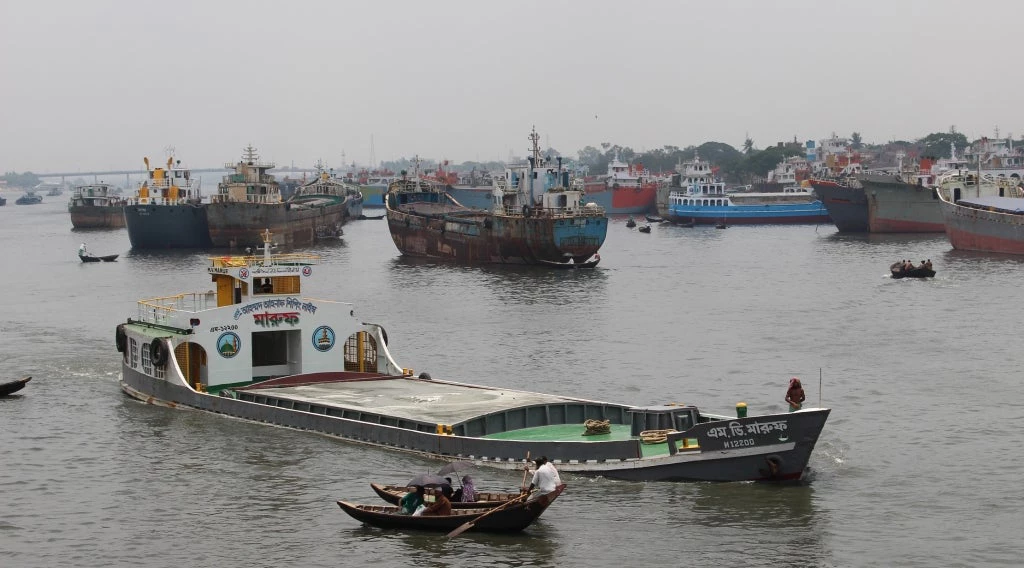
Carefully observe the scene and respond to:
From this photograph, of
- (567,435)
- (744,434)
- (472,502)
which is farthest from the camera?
(567,435)

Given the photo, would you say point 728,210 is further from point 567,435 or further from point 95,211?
point 567,435

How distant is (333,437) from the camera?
110ft

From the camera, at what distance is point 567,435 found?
30875mm

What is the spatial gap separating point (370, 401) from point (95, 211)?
142 metres

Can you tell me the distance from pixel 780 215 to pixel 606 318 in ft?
351

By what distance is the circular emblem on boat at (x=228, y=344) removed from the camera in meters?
37.7

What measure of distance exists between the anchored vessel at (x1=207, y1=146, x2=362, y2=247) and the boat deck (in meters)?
80.3

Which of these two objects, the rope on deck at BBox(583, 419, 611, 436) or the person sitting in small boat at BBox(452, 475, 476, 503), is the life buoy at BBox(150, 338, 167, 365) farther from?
the person sitting in small boat at BBox(452, 475, 476, 503)

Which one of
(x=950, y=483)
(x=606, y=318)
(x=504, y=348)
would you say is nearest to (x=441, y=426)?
(x=950, y=483)

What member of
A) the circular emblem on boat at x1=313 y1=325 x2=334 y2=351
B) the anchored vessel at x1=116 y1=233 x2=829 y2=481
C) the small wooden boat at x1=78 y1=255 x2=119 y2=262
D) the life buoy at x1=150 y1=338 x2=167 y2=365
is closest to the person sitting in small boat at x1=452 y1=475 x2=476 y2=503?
the anchored vessel at x1=116 y1=233 x2=829 y2=481

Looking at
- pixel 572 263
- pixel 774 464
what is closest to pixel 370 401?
pixel 774 464

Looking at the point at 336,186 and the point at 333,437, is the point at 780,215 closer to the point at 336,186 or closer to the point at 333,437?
the point at 336,186

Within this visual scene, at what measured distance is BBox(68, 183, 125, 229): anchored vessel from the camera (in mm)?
166375

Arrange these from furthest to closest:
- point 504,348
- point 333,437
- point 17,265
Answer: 1. point 17,265
2. point 504,348
3. point 333,437
